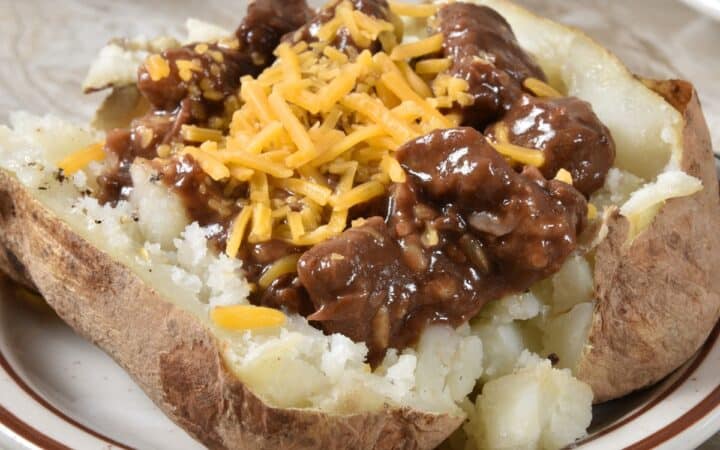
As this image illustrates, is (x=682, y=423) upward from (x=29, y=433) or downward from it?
upward

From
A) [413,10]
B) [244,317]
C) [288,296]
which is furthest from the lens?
[413,10]

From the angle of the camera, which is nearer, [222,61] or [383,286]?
[383,286]

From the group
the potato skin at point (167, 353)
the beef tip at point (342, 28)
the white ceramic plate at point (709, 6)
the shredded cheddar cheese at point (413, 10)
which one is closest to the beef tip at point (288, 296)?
the potato skin at point (167, 353)

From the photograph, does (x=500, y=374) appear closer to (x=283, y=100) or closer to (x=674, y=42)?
(x=283, y=100)

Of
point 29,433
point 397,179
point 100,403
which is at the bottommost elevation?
point 100,403

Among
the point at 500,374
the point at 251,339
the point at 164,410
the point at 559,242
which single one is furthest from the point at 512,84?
the point at 164,410

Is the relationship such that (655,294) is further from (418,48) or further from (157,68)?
(157,68)

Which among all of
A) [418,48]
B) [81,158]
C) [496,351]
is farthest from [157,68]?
[496,351]
